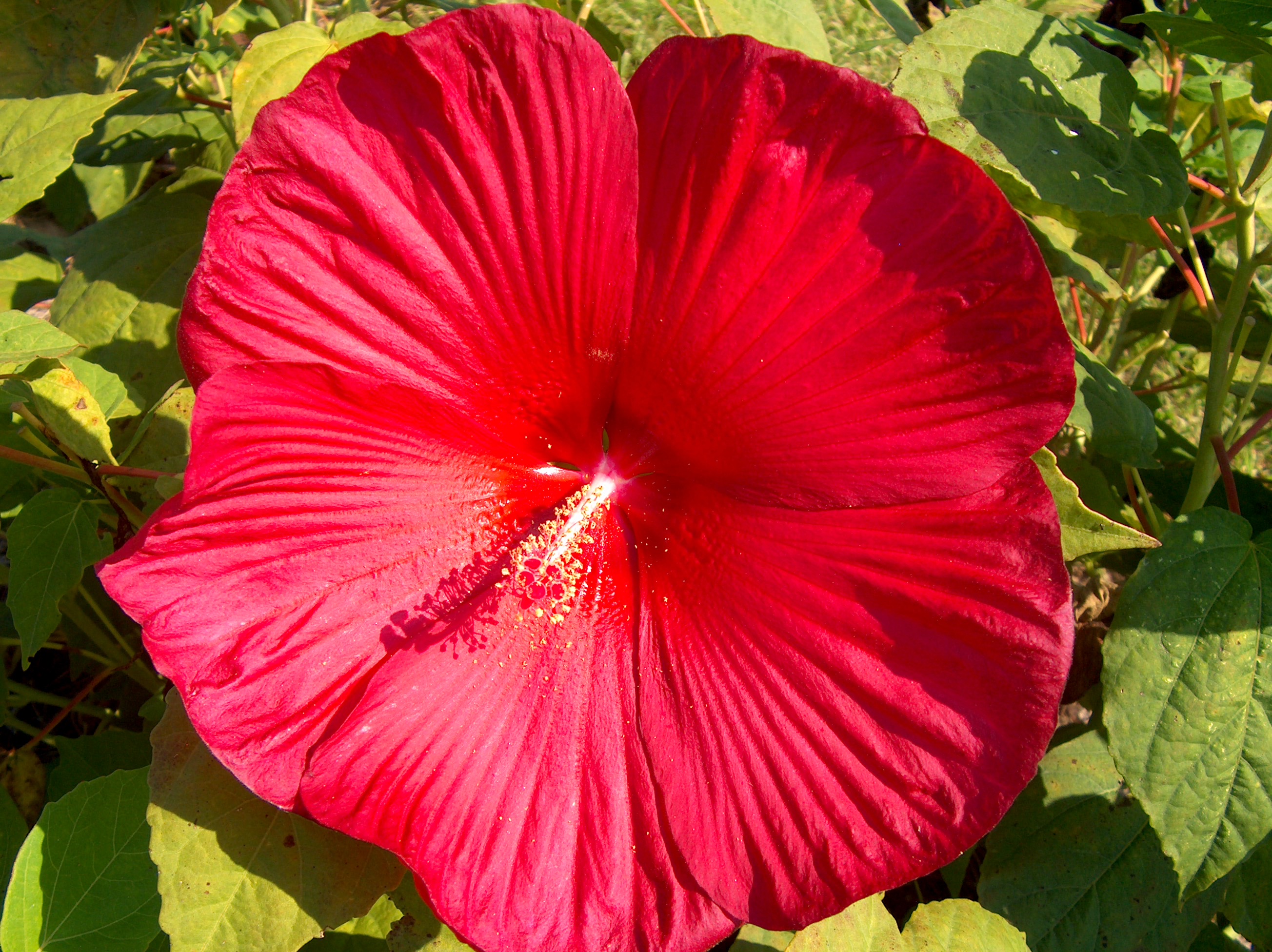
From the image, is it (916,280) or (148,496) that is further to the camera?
(148,496)

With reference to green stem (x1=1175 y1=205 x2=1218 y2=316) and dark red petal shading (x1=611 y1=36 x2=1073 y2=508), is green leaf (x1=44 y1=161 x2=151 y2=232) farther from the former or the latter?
green stem (x1=1175 y1=205 x2=1218 y2=316)

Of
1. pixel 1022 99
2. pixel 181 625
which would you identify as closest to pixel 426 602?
pixel 181 625

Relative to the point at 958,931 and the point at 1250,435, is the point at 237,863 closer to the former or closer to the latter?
the point at 958,931

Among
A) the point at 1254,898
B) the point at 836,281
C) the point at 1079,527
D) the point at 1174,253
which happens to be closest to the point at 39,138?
the point at 836,281

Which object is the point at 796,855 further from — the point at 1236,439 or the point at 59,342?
the point at 1236,439

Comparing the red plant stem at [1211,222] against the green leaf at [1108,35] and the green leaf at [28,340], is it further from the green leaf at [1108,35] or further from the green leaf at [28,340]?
the green leaf at [28,340]
